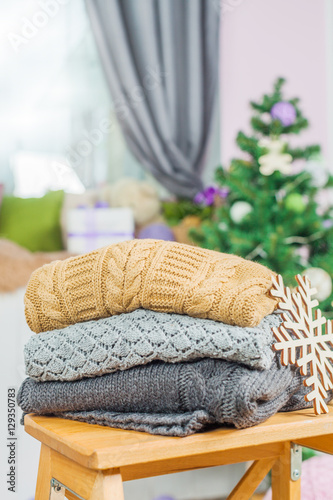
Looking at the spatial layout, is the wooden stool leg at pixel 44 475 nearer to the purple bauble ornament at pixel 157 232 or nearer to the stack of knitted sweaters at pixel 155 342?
the stack of knitted sweaters at pixel 155 342

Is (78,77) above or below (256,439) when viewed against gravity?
above

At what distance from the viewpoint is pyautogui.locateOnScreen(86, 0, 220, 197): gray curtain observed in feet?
8.40

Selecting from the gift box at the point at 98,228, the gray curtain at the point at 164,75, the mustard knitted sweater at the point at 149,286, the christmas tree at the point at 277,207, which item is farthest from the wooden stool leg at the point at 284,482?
the gray curtain at the point at 164,75

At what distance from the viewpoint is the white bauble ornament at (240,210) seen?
1597mm

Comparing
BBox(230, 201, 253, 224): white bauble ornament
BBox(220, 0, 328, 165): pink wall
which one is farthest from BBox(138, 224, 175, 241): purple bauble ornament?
BBox(220, 0, 328, 165): pink wall

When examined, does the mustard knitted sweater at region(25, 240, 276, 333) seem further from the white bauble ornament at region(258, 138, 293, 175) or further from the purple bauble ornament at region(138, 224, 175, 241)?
the purple bauble ornament at region(138, 224, 175, 241)

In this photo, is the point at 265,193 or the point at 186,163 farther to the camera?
the point at 186,163

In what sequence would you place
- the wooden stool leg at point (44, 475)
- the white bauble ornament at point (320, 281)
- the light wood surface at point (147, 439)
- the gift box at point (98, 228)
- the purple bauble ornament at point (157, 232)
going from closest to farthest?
the light wood surface at point (147, 439)
the wooden stool leg at point (44, 475)
the white bauble ornament at point (320, 281)
the gift box at point (98, 228)
the purple bauble ornament at point (157, 232)

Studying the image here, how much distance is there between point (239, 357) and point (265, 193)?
1079 millimetres

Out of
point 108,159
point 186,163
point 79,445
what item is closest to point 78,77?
point 108,159

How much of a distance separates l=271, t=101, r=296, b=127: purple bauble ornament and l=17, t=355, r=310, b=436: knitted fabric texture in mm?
1134

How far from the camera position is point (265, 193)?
5.17 ft

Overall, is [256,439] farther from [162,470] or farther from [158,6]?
[158,6]

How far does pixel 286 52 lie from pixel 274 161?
123cm
